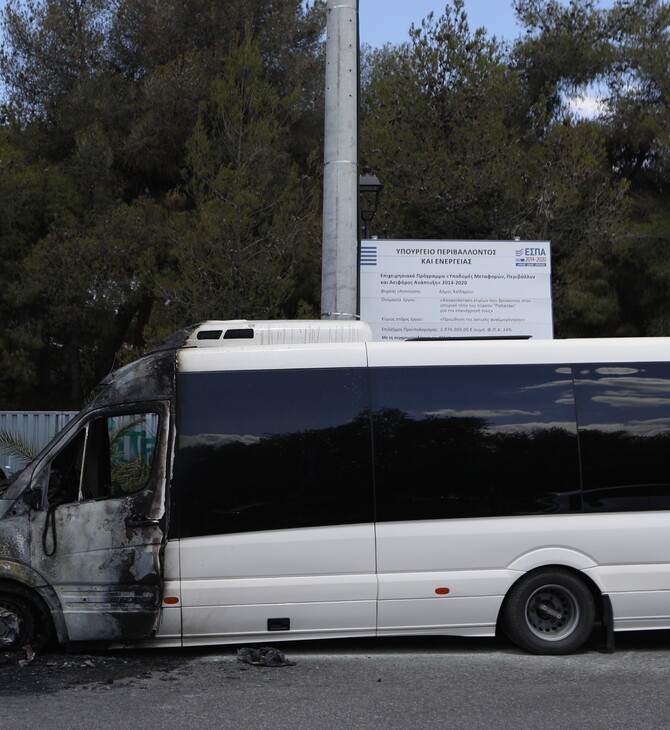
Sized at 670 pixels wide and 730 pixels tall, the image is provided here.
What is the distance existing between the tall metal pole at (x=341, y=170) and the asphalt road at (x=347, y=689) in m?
3.91

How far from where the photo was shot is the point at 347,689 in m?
6.21

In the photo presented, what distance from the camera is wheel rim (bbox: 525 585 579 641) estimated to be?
23.9 ft

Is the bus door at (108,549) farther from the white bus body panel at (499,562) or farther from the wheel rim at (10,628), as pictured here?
the white bus body panel at (499,562)

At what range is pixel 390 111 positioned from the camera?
21.1m

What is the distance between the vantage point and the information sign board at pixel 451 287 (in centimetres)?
1280

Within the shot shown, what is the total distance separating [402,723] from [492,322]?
819 centimetres

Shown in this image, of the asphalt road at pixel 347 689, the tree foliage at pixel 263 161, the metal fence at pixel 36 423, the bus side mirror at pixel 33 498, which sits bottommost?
the asphalt road at pixel 347 689

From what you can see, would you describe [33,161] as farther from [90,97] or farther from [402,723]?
[402,723]

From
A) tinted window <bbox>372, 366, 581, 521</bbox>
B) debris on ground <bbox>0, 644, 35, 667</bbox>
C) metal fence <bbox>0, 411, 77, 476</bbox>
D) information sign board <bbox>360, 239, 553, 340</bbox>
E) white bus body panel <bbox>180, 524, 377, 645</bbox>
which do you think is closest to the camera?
debris on ground <bbox>0, 644, 35, 667</bbox>

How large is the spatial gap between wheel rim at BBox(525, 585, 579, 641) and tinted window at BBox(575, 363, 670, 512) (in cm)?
72

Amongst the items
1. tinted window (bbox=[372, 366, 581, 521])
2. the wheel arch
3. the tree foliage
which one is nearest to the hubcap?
the wheel arch

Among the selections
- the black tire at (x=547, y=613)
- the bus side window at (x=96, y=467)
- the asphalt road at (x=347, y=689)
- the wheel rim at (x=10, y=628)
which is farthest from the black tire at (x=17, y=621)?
the black tire at (x=547, y=613)

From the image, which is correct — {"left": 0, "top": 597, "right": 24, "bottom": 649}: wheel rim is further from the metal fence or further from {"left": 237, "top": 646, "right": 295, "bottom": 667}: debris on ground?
the metal fence

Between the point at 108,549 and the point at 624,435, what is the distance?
4011 millimetres
